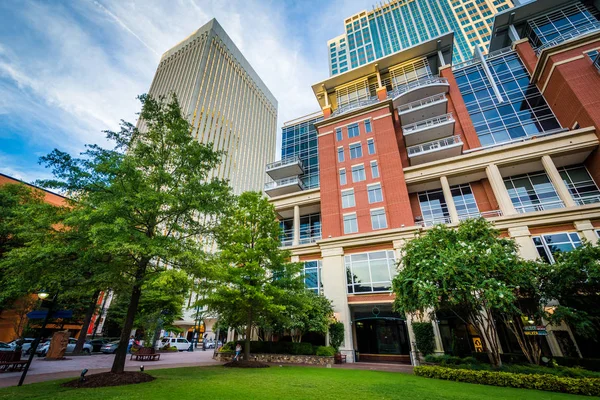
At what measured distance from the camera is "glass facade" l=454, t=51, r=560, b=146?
2658 cm

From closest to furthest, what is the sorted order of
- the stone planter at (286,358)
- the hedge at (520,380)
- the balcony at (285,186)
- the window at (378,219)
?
the hedge at (520,380) → the stone planter at (286,358) → the window at (378,219) → the balcony at (285,186)

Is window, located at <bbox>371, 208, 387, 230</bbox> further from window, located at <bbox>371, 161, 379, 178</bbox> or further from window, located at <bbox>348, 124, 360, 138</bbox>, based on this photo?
window, located at <bbox>348, 124, 360, 138</bbox>

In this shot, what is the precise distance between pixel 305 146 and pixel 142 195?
30677mm

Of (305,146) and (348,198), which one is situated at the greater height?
(305,146)

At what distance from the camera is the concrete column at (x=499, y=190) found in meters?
21.2

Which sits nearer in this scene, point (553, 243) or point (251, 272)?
point (251, 272)

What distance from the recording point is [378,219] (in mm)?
24766

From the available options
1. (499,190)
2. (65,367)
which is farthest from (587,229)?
(65,367)

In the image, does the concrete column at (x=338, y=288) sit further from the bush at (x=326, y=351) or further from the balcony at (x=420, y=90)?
the balcony at (x=420, y=90)

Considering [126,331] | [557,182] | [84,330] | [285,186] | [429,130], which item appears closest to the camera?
[126,331]

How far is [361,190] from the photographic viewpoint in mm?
26719

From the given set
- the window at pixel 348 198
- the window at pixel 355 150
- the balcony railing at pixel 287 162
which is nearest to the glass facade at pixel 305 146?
the balcony railing at pixel 287 162

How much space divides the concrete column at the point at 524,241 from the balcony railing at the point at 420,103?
16284 mm

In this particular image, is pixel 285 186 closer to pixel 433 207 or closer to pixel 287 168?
pixel 287 168
